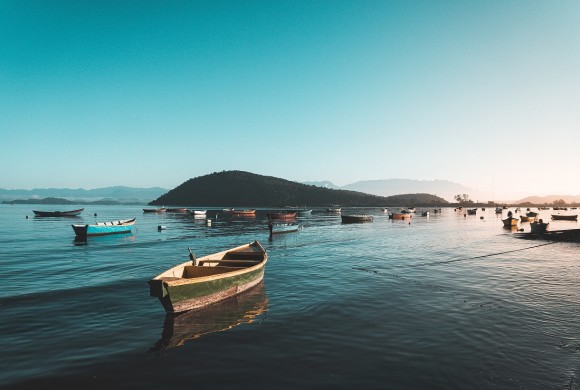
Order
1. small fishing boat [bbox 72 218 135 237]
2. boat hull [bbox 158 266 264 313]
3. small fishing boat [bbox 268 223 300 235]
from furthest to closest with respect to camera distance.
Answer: small fishing boat [bbox 268 223 300 235] → small fishing boat [bbox 72 218 135 237] → boat hull [bbox 158 266 264 313]

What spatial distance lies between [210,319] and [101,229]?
46.7 meters

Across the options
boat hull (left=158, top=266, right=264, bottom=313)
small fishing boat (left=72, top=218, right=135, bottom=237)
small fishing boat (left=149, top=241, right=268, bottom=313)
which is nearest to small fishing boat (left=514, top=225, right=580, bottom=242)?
small fishing boat (left=149, top=241, right=268, bottom=313)

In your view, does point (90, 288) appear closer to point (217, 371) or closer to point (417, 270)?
point (217, 371)

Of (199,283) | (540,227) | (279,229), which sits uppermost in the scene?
(540,227)

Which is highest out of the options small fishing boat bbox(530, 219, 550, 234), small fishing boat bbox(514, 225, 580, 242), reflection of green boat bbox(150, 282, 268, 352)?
small fishing boat bbox(530, 219, 550, 234)

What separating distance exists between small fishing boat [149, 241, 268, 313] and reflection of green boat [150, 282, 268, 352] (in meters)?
0.35

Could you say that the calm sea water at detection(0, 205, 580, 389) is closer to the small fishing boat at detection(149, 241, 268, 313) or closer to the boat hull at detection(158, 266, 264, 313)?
the boat hull at detection(158, 266, 264, 313)

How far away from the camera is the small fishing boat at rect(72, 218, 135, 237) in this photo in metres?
51.2

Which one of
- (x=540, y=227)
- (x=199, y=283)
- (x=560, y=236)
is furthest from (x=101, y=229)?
(x=560, y=236)

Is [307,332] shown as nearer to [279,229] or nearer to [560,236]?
[279,229]

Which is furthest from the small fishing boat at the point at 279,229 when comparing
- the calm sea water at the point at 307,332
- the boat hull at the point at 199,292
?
the boat hull at the point at 199,292

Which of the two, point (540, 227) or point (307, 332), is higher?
point (540, 227)

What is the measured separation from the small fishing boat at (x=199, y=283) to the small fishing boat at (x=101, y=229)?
128ft

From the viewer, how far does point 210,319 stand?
15406 millimetres
